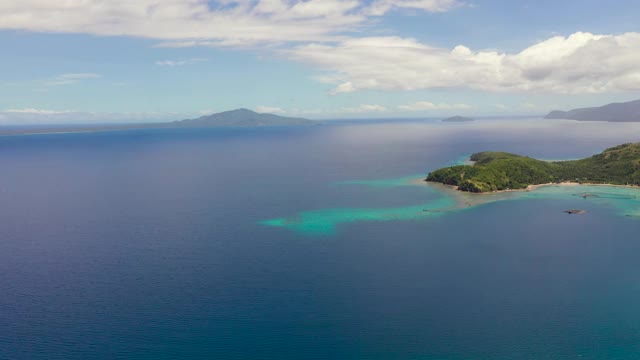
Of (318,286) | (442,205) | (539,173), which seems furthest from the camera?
(539,173)

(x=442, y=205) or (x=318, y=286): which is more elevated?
(x=442, y=205)

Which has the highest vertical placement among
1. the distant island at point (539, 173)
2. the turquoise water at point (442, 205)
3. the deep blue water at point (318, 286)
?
the distant island at point (539, 173)

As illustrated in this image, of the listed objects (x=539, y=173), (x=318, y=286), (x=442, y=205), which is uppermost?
(x=539, y=173)

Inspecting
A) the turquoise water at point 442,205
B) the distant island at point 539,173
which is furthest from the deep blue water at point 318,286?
the distant island at point 539,173

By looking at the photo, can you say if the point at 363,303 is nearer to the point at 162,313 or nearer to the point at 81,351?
the point at 162,313

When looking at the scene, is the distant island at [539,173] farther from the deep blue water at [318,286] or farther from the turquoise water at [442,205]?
the deep blue water at [318,286]

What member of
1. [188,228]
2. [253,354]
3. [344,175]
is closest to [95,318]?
[253,354]

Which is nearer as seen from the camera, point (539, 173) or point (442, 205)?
point (442, 205)

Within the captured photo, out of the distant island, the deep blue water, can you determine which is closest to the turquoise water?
the distant island

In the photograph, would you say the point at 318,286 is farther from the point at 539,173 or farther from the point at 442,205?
the point at 539,173

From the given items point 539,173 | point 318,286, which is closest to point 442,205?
point 539,173
